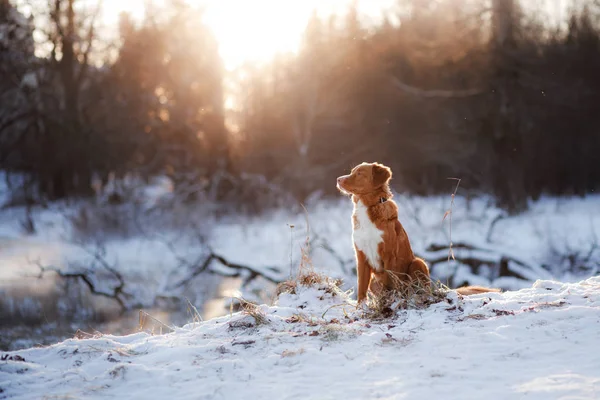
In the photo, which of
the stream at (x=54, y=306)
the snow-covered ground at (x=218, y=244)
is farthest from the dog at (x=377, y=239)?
the snow-covered ground at (x=218, y=244)

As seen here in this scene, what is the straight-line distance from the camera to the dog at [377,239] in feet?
19.0

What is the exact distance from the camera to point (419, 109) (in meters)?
20.0

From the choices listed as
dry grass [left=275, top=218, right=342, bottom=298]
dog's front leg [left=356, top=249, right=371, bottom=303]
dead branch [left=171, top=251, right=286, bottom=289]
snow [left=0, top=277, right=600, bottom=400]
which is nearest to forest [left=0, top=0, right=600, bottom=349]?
dead branch [left=171, top=251, right=286, bottom=289]

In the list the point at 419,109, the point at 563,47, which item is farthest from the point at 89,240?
the point at 563,47

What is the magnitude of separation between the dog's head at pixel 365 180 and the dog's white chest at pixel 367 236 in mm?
196

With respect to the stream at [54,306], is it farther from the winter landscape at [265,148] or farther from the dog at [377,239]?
the dog at [377,239]

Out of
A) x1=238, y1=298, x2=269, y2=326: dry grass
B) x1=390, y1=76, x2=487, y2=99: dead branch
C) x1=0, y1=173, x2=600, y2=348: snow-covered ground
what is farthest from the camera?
x1=390, y1=76, x2=487, y2=99: dead branch

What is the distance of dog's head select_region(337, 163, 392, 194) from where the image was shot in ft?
19.6

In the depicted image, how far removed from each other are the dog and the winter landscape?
558 centimetres

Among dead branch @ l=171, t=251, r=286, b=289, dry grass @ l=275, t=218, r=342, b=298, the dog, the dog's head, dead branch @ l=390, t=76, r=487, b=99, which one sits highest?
dead branch @ l=390, t=76, r=487, b=99

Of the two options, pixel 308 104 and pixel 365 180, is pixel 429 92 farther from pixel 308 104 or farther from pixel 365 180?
pixel 365 180

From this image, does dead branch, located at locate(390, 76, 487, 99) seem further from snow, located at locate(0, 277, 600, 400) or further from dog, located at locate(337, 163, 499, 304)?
snow, located at locate(0, 277, 600, 400)

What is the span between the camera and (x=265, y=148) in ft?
72.2

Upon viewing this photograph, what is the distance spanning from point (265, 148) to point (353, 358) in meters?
18.5
